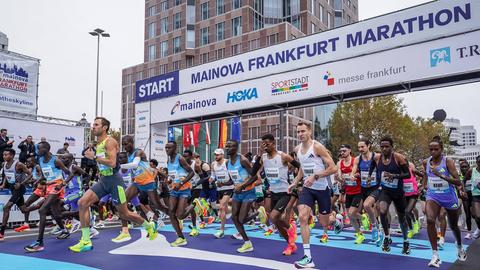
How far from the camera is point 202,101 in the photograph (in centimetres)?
1612

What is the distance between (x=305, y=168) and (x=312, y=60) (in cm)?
725

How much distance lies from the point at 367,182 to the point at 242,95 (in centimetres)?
739

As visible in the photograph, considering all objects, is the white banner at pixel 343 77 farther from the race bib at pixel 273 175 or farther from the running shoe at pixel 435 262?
the running shoe at pixel 435 262

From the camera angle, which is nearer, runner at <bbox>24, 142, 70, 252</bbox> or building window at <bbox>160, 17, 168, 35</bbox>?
runner at <bbox>24, 142, 70, 252</bbox>

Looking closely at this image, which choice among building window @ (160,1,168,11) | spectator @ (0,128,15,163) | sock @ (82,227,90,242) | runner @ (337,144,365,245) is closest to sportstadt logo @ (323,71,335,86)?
runner @ (337,144,365,245)

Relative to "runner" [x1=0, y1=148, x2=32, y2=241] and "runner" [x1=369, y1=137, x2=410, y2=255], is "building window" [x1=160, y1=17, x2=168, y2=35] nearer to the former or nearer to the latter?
"runner" [x1=0, y1=148, x2=32, y2=241]

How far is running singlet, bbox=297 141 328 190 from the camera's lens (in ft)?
22.3

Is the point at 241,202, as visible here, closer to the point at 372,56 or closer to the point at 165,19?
the point at 372,56

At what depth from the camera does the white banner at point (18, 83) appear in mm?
20609

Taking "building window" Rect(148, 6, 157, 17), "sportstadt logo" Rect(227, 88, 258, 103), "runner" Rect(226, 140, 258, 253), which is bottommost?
"runner" Rect(226, 140, 258, 253)

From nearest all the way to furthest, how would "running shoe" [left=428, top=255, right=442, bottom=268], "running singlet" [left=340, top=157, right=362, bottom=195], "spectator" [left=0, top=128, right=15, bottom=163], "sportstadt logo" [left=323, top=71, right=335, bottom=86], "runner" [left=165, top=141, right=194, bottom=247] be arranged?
"running shoe" [left=428, top=255, right=442, bottom=268] → "runner" [left=165, top=141, right=194, bottom=247] → "running singlet" [left=340, top=157, right=362, bottom=195] → "sportstadt logo" [left=323, top=71, right=335, bottom=86] → "spectator" [left=0, top=128, right=15, bottom=163]

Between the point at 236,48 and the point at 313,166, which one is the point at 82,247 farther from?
the point at 236,48

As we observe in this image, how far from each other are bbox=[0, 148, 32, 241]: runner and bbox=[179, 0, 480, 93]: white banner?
7100 millimetres

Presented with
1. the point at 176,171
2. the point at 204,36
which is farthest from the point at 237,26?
the point at 176,171
